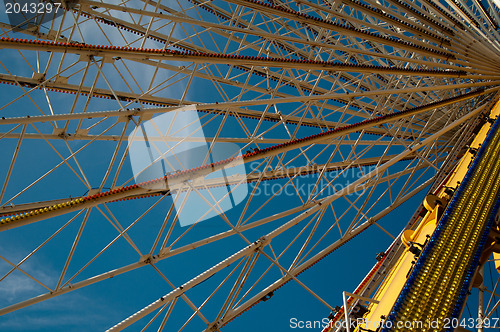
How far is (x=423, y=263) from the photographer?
8969mm

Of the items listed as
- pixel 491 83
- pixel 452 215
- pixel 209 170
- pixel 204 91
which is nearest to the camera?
pixel 452 215

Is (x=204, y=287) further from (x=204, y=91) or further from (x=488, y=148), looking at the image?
(x=488, y=148)

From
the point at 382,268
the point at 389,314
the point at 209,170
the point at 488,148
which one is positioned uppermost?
the point at 209,170

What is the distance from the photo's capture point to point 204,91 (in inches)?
1181

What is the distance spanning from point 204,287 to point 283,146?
24.6 m

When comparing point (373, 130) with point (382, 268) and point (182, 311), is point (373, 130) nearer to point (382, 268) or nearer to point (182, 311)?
point (382, 268)

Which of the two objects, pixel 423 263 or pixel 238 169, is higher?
pixel 238 169

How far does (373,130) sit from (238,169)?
9.37 meters

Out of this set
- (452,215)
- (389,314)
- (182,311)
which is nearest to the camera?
(389,314)

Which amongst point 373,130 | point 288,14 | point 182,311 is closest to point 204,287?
point 182,311

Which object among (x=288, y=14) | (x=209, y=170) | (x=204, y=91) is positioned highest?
(x=204, y=91)

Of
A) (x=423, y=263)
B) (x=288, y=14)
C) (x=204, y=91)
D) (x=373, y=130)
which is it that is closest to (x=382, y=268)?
(x=423, y=263)

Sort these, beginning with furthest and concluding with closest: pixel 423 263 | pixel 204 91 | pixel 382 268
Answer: pixel 204 91 < pixel 382 268 < pixel 423 263

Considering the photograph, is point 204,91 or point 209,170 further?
point 204,91
